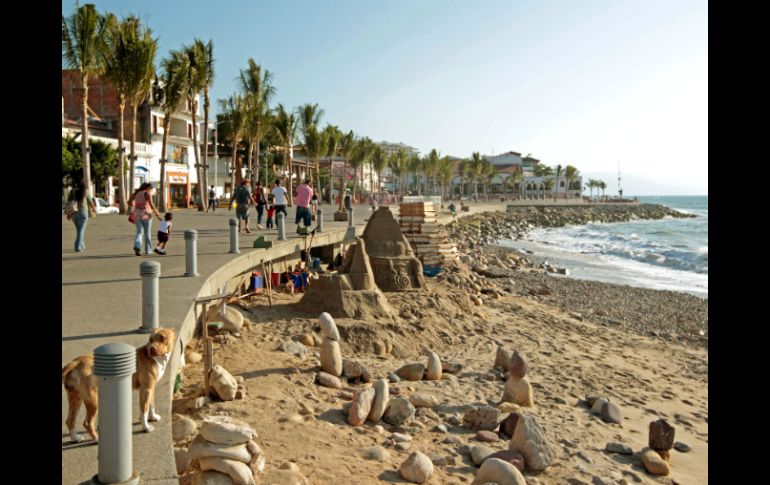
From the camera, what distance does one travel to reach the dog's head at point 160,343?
439 cm

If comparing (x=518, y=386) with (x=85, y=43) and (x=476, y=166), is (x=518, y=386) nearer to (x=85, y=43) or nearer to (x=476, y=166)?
(x=85, y=43)

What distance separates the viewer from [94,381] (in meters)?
3.99

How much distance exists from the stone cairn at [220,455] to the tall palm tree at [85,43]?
24.7 m

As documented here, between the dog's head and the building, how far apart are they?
128 feet

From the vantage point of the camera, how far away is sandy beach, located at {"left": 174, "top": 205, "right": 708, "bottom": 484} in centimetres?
611

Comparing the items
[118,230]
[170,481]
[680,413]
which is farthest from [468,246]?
[170,481]

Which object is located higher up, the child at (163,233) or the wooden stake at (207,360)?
the child at (163,233)

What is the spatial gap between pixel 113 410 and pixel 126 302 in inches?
184

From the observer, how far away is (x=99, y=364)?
130 inches

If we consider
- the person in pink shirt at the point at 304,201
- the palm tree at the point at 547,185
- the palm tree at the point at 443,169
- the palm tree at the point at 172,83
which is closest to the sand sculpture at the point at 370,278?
the person in pink shirt at the point at 304,201

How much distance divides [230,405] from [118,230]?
1541 centimetres

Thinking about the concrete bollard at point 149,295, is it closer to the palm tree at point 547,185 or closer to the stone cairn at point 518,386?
the stone cairn at point 518,386

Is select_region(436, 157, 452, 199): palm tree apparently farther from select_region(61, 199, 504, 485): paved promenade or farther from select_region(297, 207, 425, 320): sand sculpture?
select_region(297, 207, 425, 320): sand sculpture

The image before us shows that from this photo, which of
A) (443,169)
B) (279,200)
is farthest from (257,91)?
(443,169)
